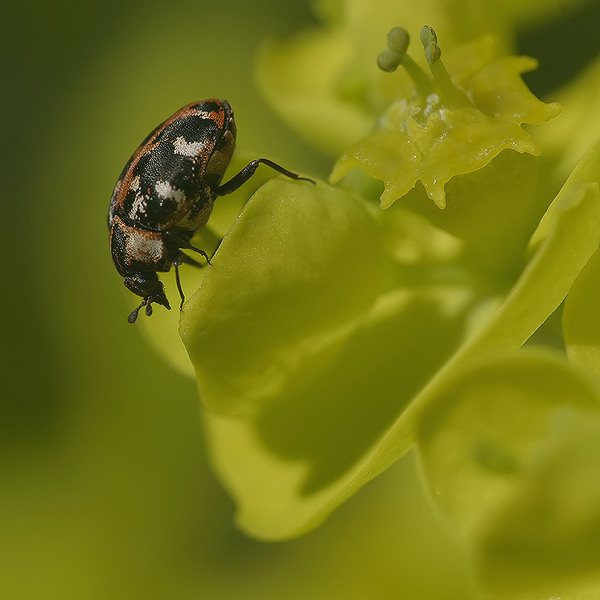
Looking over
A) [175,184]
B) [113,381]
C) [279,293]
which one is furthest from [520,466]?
[113,381]

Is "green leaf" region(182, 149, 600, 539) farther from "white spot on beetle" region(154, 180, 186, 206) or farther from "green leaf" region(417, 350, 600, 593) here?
"white spot on beetle" region(154, 180, 186, 206)

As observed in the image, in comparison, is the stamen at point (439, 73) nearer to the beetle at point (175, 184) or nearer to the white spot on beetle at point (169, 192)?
the beetle at point (175, 184)

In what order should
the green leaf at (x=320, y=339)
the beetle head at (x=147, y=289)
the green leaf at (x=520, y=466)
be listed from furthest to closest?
the beetle head at (x=147, y=289) → the green leaf at (x=320, y=339) → the green leaf at (x=520, y=466)

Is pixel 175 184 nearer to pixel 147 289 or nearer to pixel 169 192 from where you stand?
pixel 169 192

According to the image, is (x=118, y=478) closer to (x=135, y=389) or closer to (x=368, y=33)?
(x=135, y=389)

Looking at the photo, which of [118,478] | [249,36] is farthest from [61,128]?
[118,478]

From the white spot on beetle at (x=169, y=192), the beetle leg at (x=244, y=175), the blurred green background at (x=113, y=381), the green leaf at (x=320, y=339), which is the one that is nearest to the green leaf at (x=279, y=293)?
the green leaf at (x=320, y=339)
